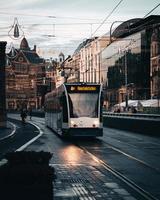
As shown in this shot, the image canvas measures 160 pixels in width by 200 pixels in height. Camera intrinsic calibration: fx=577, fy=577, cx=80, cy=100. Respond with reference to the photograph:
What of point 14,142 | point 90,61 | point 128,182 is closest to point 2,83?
point 14,142

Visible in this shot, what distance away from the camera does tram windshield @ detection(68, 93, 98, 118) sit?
30.7m

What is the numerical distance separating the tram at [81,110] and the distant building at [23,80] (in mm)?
124716

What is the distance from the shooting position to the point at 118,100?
101 meters

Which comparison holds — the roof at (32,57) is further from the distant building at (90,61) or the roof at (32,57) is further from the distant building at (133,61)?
the distant building at (133,61)

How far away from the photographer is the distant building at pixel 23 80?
531ft

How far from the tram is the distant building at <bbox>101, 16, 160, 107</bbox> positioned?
53.9m

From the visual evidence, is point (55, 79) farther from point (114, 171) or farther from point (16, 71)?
point (114, 171)

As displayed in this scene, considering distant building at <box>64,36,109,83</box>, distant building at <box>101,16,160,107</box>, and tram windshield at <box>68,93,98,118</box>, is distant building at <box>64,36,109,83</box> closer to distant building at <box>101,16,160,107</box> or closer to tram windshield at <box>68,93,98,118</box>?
distant building at <box>101,16,160,107</box>

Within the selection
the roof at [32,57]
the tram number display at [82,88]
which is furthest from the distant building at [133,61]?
the roof at [32,57]

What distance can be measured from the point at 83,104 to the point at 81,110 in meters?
0.38

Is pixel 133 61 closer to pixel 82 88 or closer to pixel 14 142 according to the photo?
pixel 82 88

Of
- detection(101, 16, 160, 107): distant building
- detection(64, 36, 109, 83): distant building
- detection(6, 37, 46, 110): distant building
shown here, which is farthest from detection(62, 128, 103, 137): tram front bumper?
detection(6, 37, 46, 110): distant building

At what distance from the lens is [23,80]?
167 metres

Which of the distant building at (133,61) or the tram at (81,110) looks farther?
the distant building at (133,61)
